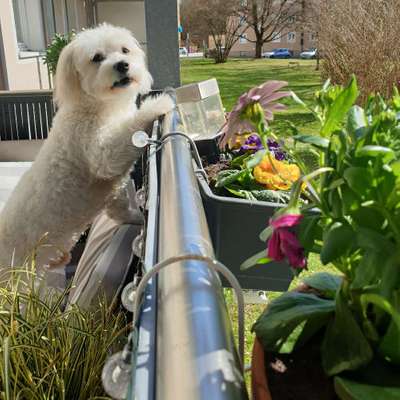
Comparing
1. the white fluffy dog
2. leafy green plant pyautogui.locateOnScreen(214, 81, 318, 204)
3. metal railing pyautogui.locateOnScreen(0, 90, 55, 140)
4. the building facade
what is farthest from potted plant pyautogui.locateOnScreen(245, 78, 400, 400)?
the building facade

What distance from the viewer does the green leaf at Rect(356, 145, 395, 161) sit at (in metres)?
0.43

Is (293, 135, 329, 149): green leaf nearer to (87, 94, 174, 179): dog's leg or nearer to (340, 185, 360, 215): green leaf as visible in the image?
(340, 185, 360, 215): green leaf

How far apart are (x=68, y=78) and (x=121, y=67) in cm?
29

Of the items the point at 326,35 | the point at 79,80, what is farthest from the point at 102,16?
the point at 79,80

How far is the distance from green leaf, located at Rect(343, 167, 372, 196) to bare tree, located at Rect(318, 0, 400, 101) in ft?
22.9

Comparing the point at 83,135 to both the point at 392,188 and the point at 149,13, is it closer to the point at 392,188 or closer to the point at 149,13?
the point at 149,13

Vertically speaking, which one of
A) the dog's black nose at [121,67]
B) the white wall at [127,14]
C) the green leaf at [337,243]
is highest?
the white wall at [127,14]

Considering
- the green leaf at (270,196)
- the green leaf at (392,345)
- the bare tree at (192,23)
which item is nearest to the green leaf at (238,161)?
the green leaf at (270,196)

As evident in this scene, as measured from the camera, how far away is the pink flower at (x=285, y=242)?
0.47 m

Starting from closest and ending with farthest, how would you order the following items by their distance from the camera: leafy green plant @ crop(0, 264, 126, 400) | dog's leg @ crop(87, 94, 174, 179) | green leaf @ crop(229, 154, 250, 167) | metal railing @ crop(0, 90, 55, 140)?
leafy green plant @ crop(0, 264, 126, 400), green leaf @ crop(229, 154, 250, 167), dog's leg @ crop(87, 94, 174, 179), metal railing @ crop(0, 90, 55, 140)

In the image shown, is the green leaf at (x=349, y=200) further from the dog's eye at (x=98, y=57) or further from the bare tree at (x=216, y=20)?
the bare tree at (x=216, y=20)

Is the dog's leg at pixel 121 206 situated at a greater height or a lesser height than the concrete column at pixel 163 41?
lesser

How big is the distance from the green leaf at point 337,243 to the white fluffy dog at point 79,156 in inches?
72.6

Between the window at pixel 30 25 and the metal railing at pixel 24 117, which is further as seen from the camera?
the window at pixel 30 25
